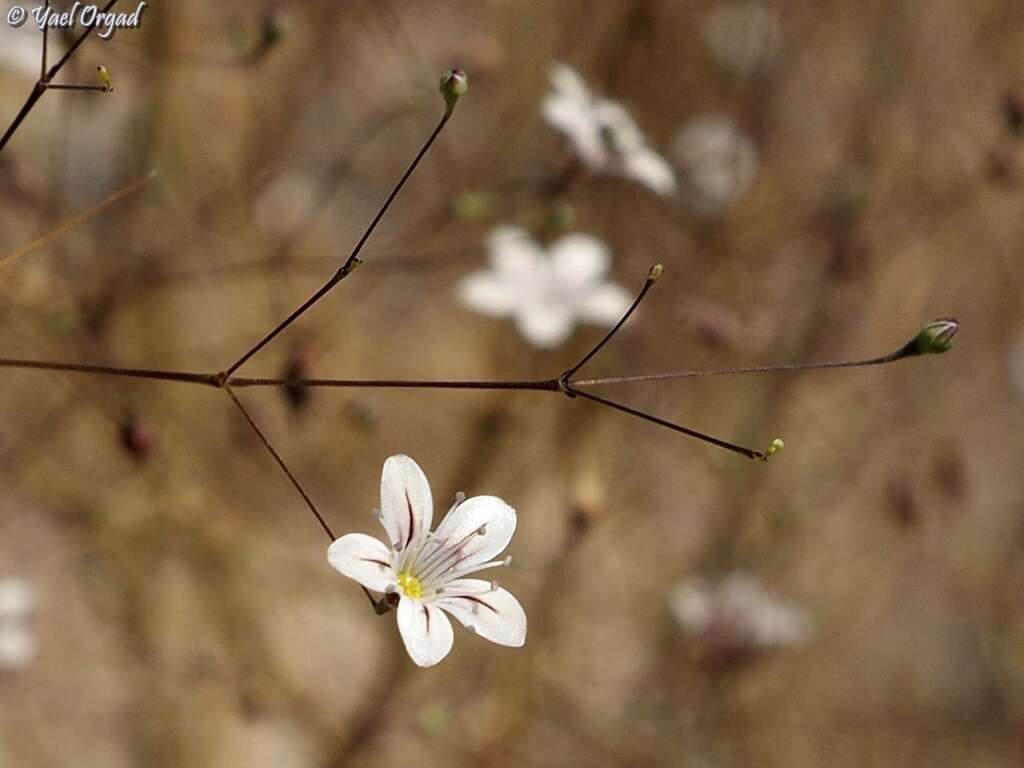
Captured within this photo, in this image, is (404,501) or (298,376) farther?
(298,376)

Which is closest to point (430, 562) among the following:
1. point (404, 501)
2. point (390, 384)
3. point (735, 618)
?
point (404, 501)

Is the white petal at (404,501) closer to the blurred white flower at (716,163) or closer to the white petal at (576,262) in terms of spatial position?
the white petal at (576,262)

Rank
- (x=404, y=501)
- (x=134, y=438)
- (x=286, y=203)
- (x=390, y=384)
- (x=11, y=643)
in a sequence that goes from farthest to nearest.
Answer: (x=286, y=203) < (x=11, y=643) < (x=134, y=438) < (x=404, y=501) < (x=390, y=384)

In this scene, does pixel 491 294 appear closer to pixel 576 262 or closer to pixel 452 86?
pixel 576 262

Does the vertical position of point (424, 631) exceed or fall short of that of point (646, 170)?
it falls short

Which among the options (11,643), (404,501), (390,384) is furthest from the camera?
(11,643)

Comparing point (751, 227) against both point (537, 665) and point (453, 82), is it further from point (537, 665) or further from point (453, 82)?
point (453, 82)

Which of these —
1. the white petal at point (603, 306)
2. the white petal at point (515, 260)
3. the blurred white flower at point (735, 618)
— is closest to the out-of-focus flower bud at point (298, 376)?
the white petal at point (515, 260)
